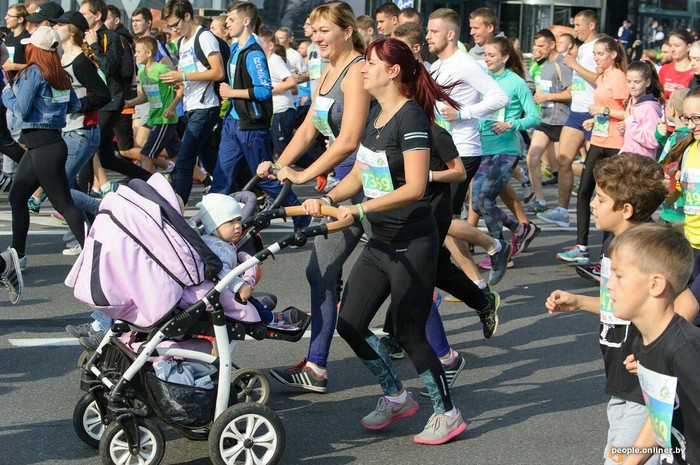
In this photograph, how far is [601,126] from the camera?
908cm

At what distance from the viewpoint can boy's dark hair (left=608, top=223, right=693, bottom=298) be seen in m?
3.22

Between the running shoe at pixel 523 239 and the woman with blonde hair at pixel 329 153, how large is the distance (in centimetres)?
357

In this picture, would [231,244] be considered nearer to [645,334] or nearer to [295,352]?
[295,352]

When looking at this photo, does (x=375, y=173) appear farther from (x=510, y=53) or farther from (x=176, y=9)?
(x=176, y=9)

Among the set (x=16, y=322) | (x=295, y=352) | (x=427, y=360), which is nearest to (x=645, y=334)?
(x=427, y=360)

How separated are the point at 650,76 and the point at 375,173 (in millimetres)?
4269

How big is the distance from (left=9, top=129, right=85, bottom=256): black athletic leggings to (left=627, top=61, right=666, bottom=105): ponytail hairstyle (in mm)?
4270

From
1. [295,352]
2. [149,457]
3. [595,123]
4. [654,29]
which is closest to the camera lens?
[149,457]

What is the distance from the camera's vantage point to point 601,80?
9.55 metres

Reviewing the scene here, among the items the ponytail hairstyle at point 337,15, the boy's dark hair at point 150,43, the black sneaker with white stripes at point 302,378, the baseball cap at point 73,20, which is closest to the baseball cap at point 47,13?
the baseball cap at point 73,20

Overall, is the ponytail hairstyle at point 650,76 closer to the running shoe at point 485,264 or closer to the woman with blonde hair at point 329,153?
the running shoe at point 485,264

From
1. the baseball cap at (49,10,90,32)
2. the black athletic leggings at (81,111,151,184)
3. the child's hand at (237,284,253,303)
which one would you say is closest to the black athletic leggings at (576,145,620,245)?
the black athletic leggings at (81,111,151,184)

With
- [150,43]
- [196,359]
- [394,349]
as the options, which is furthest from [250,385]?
[150,43]

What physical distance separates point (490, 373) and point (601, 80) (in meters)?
4.18
